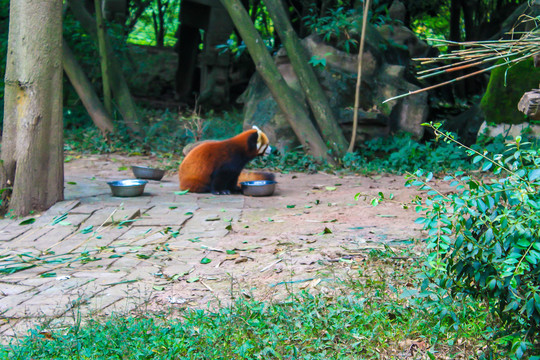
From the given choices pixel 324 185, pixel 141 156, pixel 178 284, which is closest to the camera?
pixel 178 284

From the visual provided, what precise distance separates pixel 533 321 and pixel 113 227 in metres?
3.93

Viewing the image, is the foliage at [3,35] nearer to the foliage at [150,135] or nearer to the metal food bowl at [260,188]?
the foliage at [150,135]

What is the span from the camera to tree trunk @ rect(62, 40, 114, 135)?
971cm

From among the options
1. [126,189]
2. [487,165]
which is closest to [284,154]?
[126,189]

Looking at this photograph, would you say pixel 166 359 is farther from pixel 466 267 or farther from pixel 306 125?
pixel 306 125

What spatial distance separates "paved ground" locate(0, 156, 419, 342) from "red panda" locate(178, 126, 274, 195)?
0.68ft

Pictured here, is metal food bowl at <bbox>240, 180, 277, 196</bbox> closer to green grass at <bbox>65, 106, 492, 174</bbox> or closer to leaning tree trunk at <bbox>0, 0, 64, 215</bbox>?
green grass at <bbox>65, 106, 492, 174</bbox>

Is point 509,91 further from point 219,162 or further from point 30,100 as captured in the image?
point 30,100

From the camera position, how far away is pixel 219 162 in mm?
6652

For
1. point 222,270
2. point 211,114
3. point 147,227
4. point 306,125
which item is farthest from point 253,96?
point 222,270

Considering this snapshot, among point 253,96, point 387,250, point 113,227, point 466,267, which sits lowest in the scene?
point 113,227

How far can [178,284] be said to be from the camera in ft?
12.2

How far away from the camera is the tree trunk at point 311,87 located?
8.67 meters

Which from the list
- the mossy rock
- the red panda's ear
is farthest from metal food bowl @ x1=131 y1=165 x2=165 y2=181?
the mossy rock
